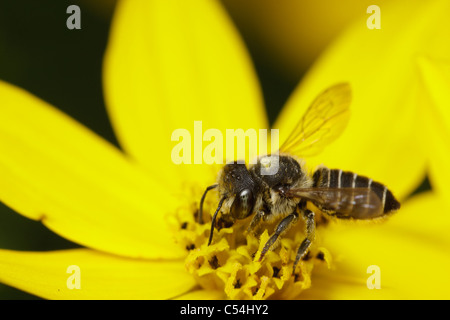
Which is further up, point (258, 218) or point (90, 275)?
point (258, 218)

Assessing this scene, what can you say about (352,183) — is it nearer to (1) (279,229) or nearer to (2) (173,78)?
(1) (279,229)

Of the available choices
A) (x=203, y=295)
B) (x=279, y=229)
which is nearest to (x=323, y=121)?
→ (x=279, y=229)

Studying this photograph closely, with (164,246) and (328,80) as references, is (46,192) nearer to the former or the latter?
(164,246)

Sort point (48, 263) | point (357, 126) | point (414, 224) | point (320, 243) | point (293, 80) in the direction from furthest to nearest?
point (293, 80), point (357, 126), point (414, 224), point (320, 243), point (48, 263)

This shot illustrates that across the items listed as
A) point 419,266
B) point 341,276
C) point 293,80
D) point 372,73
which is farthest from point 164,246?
point 293,80

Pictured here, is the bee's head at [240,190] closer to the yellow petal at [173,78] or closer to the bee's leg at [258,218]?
the bee's leg at [258,218]

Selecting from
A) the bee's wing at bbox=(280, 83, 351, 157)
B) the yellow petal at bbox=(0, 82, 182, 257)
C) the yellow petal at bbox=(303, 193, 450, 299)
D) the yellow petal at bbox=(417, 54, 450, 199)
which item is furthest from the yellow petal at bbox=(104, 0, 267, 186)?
the yellow petal at bbox=(417, 54, 450, 199)
